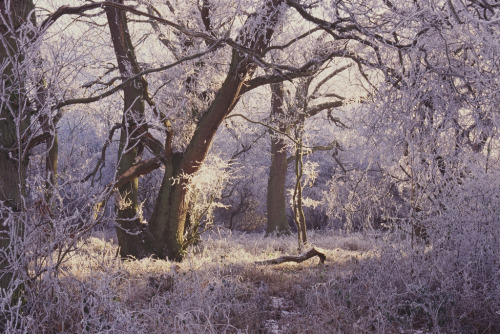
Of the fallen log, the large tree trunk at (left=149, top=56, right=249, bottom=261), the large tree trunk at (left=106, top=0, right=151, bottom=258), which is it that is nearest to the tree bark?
the large tree trunk at (left=149, top=56, right=249, bottom=261)

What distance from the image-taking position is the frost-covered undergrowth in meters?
3.94

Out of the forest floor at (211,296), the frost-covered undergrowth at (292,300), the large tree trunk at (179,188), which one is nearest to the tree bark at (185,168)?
the large tree trunk at (179,188)

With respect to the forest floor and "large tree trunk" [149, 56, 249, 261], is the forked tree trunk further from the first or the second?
the forest floor

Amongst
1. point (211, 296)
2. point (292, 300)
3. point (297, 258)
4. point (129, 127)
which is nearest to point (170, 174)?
point (129, 127)

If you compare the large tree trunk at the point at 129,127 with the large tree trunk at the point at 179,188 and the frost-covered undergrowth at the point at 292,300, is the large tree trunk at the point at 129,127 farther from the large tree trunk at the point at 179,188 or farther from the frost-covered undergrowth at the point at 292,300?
the frost-covered undergrowth at the point at 292,300

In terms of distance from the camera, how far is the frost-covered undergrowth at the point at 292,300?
12.9 feet

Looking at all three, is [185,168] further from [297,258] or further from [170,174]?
[297,258]

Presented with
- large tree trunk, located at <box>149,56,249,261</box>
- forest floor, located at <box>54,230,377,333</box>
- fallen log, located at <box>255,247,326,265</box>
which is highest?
large tree trunk, located at <box>149,56,249,261</box>

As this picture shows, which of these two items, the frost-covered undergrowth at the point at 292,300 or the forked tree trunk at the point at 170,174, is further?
the forked tree trunk at the point at 170,174

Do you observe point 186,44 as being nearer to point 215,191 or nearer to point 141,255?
point 215,191

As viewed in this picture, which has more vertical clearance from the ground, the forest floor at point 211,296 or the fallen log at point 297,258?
the fallen log at point 297,258

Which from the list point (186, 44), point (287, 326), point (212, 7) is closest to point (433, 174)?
point (287, 326)

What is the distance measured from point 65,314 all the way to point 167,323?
2.99 feet

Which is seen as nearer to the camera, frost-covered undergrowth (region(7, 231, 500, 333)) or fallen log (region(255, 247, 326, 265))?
frost-covered undergrowth (region(7, 231, 500, 333))
